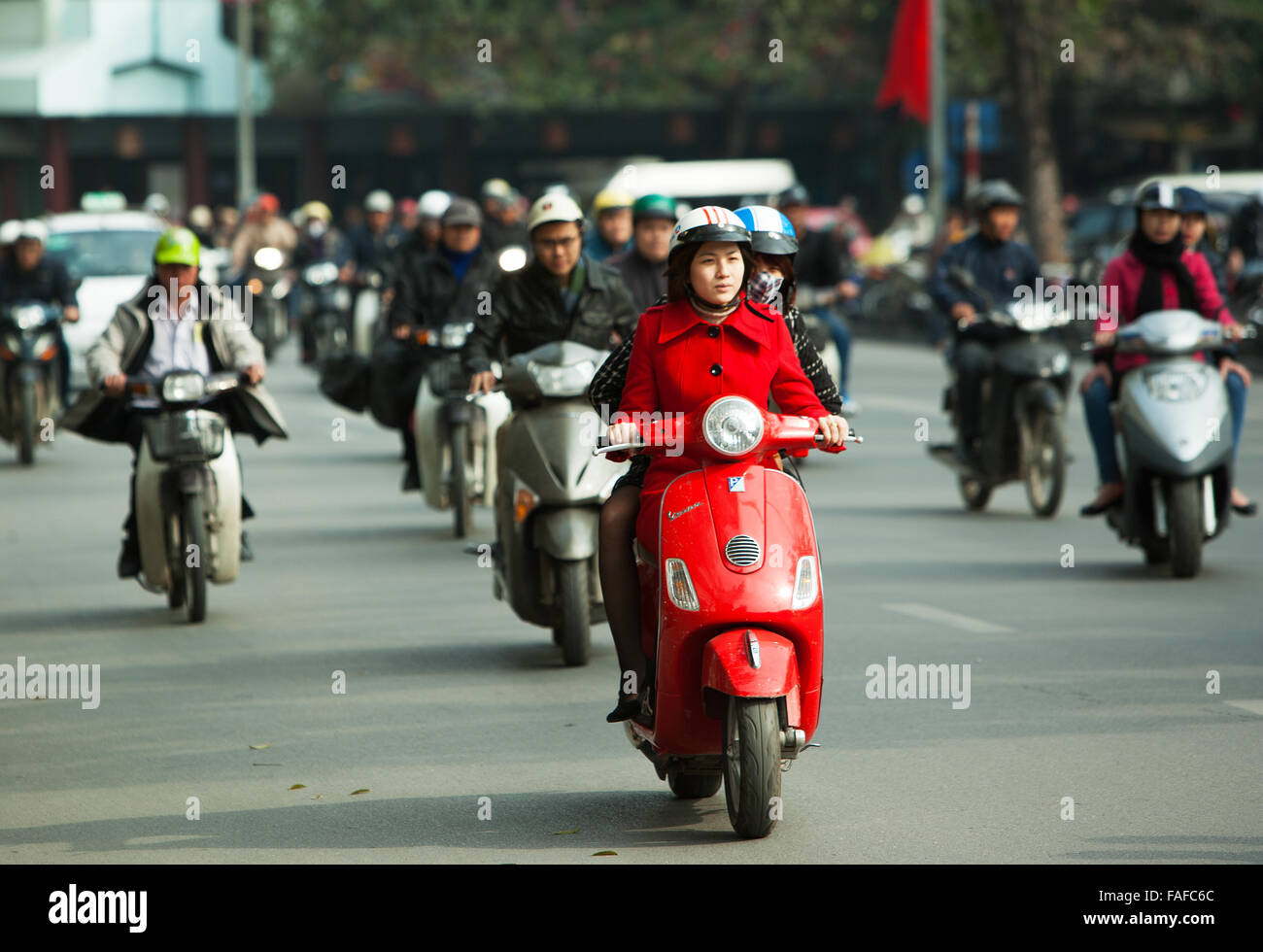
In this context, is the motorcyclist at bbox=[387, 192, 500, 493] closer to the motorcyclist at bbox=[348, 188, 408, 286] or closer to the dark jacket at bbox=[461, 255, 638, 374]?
the dark jacket at bbox=[461, 255, 638, 374]

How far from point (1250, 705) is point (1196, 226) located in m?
4.35

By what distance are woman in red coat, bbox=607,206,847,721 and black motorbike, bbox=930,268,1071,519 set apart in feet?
22.8

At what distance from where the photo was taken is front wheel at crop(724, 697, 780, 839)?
5.95 metres

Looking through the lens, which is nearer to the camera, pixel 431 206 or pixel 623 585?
pixel 623 585

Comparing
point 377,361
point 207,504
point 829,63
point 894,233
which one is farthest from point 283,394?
point 829,63

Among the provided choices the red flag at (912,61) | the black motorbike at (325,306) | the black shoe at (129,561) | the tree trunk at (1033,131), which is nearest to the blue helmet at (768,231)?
the black shoe at (129,561)

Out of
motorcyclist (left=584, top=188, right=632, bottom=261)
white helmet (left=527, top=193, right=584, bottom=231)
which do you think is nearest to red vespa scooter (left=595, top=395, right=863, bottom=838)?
white helmet (left=527, top=193, right=584, bottom=231)

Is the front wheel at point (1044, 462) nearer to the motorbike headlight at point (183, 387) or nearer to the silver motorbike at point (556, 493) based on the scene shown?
the silver motorbike at point (556, 493)

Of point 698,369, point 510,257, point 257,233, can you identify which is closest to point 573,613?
point 698,369

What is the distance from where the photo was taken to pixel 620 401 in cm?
669

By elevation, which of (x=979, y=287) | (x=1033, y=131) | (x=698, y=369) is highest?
(x=1033, y=131)

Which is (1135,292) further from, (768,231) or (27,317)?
(27,317)

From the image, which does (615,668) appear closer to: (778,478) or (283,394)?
(778,478)

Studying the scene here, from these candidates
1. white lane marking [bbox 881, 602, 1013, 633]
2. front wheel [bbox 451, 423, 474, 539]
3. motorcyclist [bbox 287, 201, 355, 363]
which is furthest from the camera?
motorcyclist [bbox 287, 201, 355, 363]
